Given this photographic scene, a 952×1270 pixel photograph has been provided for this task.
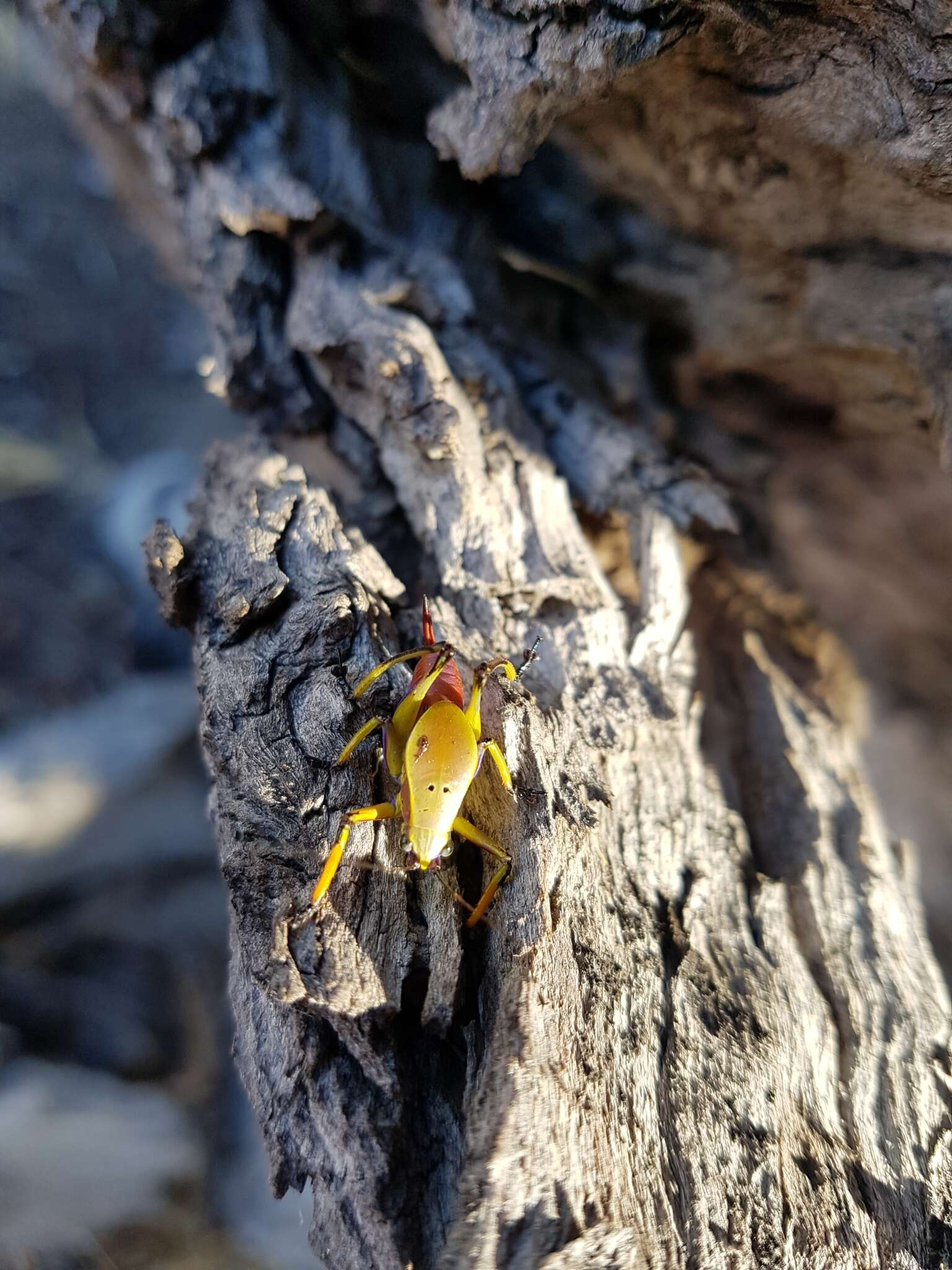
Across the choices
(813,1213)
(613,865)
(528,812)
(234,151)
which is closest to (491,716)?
(528,812)

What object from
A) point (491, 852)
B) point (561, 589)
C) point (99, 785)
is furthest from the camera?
point (99, 785)

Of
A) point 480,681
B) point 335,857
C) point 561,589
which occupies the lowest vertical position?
point 335,857

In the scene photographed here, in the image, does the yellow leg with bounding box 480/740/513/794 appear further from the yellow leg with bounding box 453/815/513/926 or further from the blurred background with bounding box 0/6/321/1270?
the blurred background with bounding box 0/6/321/1270

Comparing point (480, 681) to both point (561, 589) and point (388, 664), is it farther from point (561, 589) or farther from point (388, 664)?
point (561, 589)

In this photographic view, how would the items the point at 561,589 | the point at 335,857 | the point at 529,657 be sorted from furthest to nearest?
the point at 561,589, the point at 529,657, the point at 335,857

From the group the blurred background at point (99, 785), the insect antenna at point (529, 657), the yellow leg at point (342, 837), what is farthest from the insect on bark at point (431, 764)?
the blurred background at point (99, 785)

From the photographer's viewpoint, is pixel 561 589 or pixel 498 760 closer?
pixel 498 760

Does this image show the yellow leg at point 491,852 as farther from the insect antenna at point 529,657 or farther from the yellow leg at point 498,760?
the insect antenna at point 529,657

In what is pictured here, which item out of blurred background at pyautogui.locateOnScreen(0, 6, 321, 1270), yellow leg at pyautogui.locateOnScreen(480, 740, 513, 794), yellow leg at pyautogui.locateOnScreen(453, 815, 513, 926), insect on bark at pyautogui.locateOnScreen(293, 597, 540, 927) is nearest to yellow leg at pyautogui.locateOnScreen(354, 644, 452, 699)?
insect on bark at pyautogui.locateOnScreen(293, 597, 540, 927)

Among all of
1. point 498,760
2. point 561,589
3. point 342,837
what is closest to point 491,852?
point 498,760
